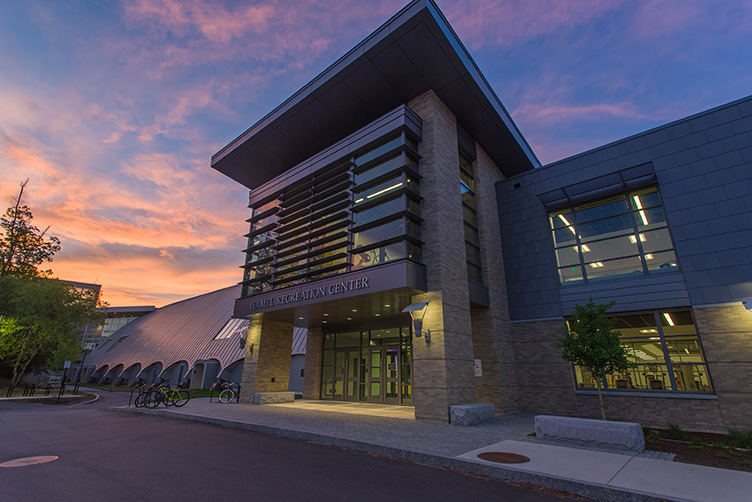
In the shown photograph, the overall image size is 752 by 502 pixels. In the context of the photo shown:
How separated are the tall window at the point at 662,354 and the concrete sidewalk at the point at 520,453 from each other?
491 cm

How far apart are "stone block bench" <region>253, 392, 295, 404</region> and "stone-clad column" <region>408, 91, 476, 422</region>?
26.0 ft

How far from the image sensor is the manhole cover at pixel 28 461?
6348mm

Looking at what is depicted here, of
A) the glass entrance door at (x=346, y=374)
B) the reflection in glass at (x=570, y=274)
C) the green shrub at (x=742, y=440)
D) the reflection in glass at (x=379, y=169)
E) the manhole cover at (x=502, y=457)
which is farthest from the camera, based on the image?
the glass entrance door at (x=346, y=374)

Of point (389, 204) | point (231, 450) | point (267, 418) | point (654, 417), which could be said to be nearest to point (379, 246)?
point (389, 204)

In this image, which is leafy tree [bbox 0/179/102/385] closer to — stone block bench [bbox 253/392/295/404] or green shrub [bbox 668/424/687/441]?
stone block bench [bbox 253/392/295/404]

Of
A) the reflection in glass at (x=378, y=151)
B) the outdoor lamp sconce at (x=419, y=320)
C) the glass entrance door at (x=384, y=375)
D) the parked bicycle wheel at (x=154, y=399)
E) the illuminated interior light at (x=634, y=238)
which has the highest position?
the reflection in glass at (x=378, y=151)

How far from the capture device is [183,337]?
132 feet

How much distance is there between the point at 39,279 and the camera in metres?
34.2

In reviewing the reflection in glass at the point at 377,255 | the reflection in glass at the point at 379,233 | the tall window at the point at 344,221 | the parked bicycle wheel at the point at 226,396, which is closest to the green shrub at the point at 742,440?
the tall window at the point at 344,221

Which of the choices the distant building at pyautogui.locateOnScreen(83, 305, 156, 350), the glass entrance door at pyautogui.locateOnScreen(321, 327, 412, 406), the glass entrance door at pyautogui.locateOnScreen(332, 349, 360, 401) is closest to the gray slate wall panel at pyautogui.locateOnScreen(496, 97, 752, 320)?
the glass entrance door at pyautogui.locateOnScreen(321, 327, 412, 406)

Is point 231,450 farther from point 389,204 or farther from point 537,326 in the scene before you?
point 537,326

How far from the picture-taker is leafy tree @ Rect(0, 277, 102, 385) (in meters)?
26.5

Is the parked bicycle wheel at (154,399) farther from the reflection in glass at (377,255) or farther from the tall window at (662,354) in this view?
the tall window at (662,354)

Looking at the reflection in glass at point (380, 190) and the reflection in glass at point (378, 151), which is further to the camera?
the reflection in glass at point (378, 151)
